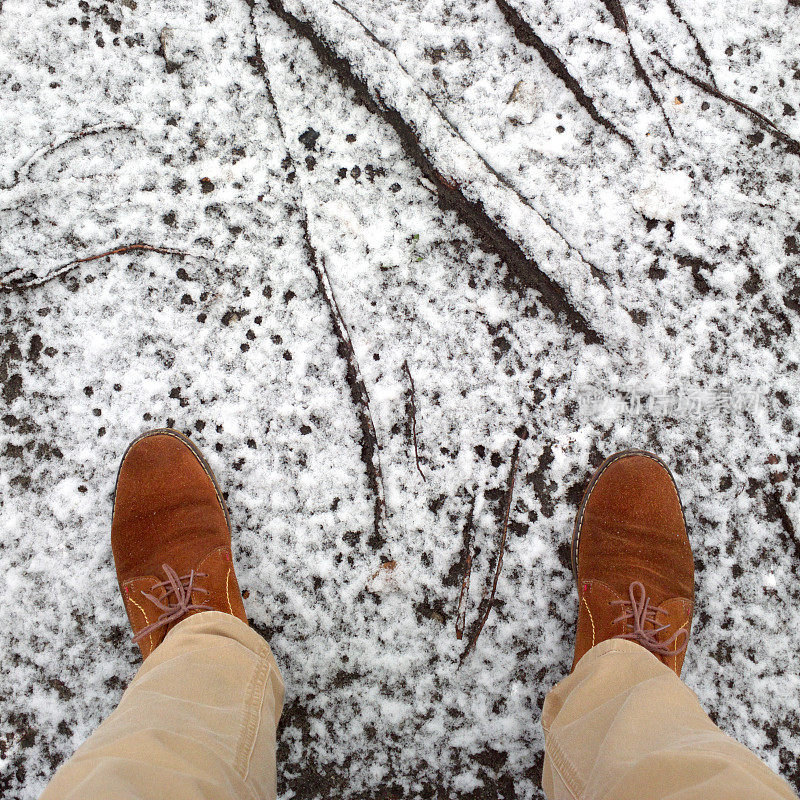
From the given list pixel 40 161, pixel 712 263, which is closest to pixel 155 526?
pixel 40 161

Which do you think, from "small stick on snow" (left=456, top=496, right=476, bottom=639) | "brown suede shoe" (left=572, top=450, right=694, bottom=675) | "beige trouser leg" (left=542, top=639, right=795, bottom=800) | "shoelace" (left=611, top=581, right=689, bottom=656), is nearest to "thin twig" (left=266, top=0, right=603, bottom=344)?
"brown suede shoe" (left=572, top=450, right=694, bottom=675)

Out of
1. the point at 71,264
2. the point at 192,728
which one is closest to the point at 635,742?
the point at 192,728

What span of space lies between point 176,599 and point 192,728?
0.45m

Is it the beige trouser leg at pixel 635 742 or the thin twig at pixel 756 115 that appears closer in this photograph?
the beige trouser leg at pixel 635 742

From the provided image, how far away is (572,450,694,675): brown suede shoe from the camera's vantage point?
138cm

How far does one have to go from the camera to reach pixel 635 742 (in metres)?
0.97

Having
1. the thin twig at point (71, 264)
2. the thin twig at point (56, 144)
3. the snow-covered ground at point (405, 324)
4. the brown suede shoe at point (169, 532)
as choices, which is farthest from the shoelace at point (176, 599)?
the thin twig at point (56, 144)

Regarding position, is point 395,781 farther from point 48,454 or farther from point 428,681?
point 48,454

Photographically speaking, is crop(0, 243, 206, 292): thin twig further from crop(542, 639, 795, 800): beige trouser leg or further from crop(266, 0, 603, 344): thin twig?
crop(542, 639, 795, 800): beige trouser leg

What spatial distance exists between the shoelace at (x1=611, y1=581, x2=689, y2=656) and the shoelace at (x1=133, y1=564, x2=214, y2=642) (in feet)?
3.57

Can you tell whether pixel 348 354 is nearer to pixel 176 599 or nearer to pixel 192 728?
pixel 176 599

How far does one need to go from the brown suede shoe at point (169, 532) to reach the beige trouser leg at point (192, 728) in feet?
0.32

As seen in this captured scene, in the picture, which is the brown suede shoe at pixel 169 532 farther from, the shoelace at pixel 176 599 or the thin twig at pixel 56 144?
the thin twig at pixel 56 144

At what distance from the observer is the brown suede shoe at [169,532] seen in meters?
1.38
